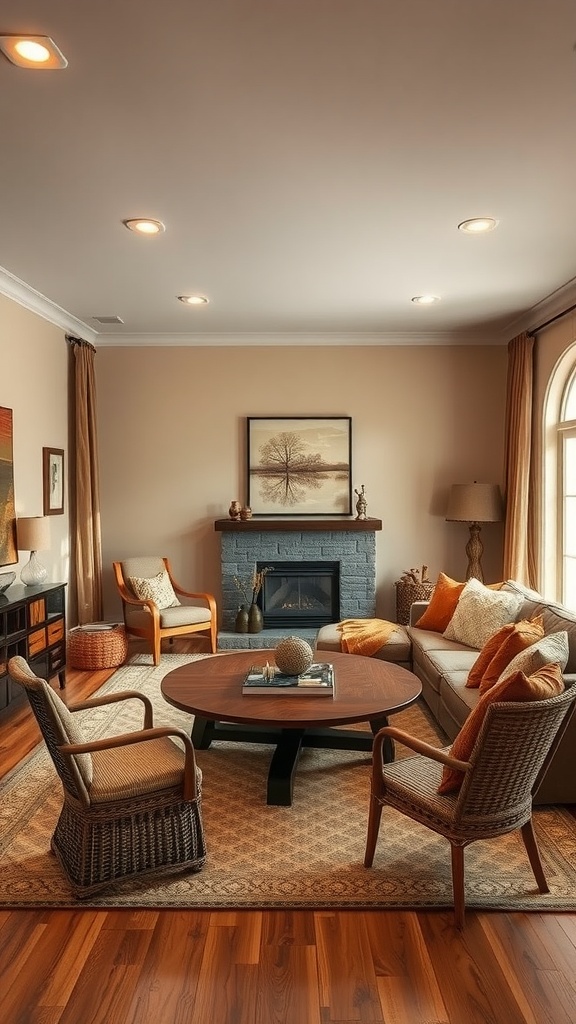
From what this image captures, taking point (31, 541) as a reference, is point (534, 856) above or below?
below

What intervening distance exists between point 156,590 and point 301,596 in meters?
1.42

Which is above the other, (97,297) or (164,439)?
(97,297)

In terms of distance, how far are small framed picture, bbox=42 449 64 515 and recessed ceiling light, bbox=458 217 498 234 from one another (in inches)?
142

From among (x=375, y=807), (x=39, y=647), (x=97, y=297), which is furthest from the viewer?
(x=97, y=297)

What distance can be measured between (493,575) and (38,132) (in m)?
5.28

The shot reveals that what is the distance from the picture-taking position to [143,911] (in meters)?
2.33

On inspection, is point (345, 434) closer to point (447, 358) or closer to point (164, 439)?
point (447, 358)

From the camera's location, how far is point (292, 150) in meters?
Result: 2.89

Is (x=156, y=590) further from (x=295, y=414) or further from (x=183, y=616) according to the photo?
(x=295, y=414)

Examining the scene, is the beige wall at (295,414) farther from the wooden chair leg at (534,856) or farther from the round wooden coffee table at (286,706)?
the wooden chair leg at (534,856)

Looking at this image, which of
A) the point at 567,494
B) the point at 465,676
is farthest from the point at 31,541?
the point at 567,494

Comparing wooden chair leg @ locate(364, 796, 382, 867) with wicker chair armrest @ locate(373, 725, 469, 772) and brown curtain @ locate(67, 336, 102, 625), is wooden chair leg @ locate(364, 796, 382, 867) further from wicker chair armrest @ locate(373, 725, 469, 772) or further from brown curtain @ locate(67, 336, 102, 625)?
brown curtain @ locate(67, 336, 102, 625)

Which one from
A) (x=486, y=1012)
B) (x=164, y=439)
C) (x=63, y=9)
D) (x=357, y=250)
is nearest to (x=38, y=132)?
(x=63, y=9)

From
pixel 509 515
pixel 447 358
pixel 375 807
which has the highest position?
pixel 447 358
